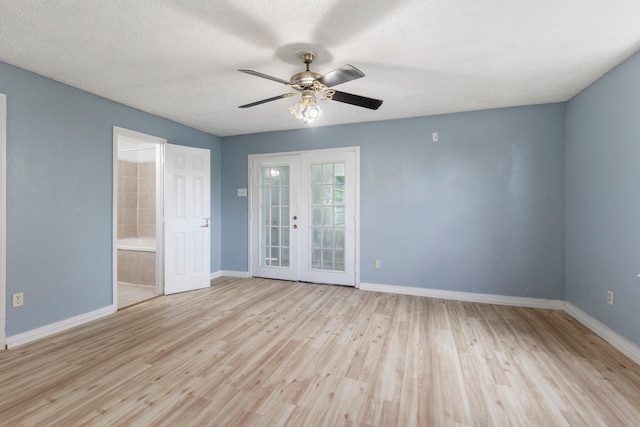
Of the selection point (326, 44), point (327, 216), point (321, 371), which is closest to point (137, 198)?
point (327, 216)

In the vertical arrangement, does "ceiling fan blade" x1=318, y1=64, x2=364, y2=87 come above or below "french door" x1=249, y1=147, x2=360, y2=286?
above

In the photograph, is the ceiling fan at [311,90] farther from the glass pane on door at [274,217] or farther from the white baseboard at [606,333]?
the white baseboard at [606,333]

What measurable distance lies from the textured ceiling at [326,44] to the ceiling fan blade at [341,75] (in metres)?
0.29

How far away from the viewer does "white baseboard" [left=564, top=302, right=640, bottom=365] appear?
7.73ft

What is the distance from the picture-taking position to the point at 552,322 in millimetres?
3150

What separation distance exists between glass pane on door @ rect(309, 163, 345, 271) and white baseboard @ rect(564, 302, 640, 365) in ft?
9.29

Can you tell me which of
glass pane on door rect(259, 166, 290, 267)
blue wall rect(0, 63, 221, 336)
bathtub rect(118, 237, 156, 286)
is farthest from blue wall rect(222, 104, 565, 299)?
bathtub rect(118, 237, 156, 286)

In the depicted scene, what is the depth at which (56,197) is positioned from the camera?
290cm

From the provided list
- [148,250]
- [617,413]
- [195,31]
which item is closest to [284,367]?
[617,413]

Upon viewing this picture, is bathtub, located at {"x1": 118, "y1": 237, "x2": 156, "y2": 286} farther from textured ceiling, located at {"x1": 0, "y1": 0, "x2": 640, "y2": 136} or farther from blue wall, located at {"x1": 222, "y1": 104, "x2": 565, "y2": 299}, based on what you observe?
blue wall, located at {"x1": 222, "y1": 104, "x2": 565, "y2": 299}

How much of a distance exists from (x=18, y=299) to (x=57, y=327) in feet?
1.52

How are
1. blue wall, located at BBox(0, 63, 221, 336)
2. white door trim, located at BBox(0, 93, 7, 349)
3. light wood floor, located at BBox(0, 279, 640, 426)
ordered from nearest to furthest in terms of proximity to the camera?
light wood floor, located at BBox(0, 279, 640, 426) < white door trim, located at BBox(0, 93, 7, 349) < blue wall, located at BBox(0, 63, 221, 336)

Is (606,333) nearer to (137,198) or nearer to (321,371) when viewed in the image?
(321,371)

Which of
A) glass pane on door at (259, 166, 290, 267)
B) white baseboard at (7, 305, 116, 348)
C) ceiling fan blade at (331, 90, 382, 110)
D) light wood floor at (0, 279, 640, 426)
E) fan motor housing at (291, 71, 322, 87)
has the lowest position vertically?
light wood floor at (0, 279, 640, 426)
